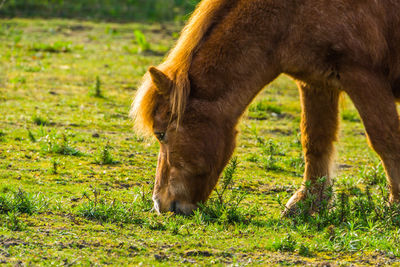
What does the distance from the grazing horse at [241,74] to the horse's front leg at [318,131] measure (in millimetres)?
681

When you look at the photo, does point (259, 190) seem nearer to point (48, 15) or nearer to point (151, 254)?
point (151, 254)

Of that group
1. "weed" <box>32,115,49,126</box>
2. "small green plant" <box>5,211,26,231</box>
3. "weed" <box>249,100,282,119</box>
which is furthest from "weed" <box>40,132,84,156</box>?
"weed" <box>249,100,282,119</box>

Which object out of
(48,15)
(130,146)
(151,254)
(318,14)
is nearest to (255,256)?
(151,254)

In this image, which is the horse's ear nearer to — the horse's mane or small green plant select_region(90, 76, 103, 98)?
the horse's mane

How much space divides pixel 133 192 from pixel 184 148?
3.07 feet

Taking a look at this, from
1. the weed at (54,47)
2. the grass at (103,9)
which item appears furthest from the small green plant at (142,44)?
the grass at (103,9)

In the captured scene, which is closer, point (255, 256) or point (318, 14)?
point (255, 256)

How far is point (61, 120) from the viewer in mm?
8344

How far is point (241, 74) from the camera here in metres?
5.07

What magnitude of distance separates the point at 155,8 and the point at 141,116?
47.7 ft

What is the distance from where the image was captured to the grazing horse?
4.97m

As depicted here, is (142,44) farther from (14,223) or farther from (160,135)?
(14,223)

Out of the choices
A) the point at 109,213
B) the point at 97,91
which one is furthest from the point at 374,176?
the point at 97,91

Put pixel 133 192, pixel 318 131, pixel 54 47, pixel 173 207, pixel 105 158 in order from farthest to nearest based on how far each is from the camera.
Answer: pixel 54 47 < pixel 105 158 < pixel 318 131 < pixel 133 192 < pixel 173 207
